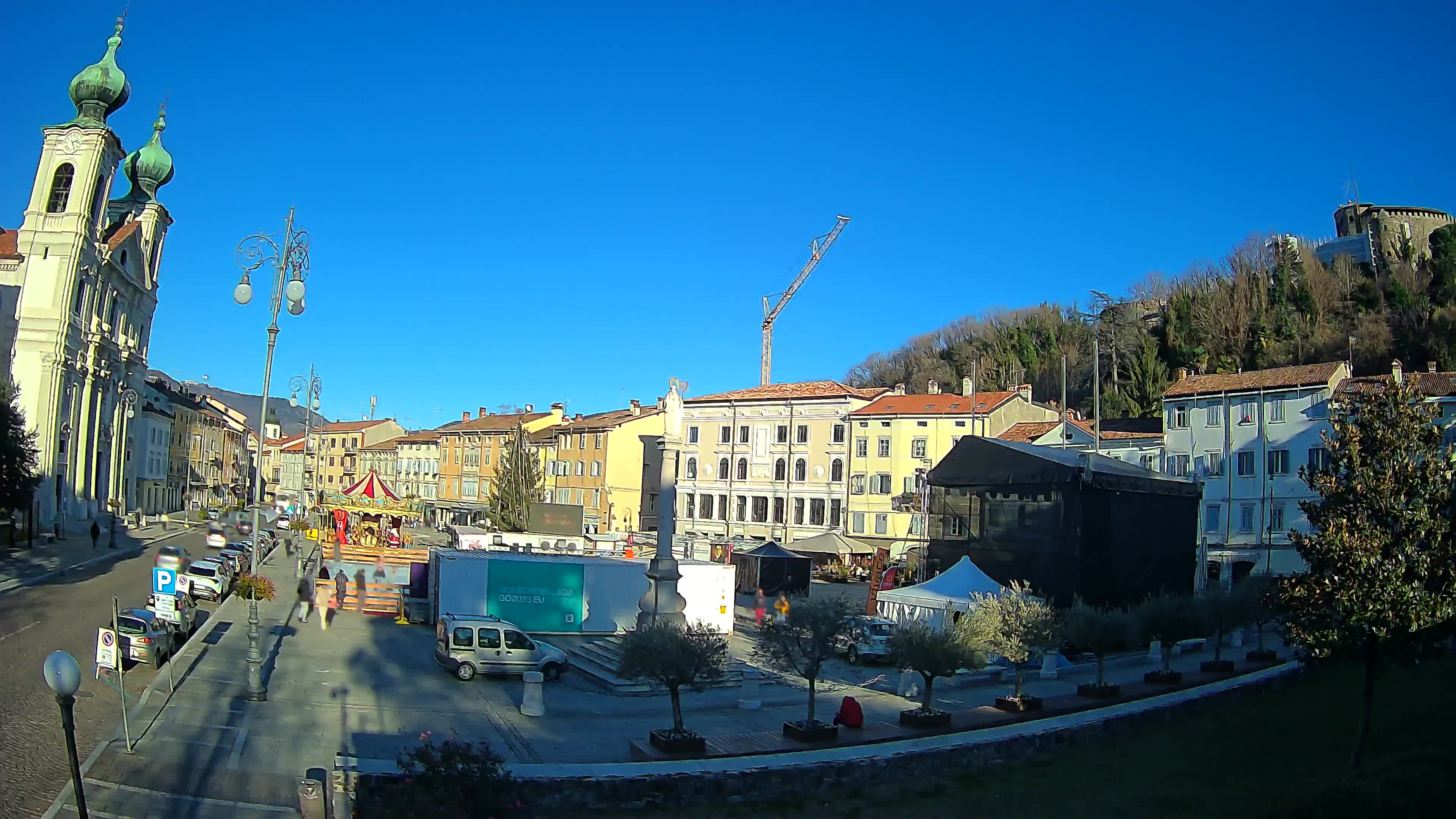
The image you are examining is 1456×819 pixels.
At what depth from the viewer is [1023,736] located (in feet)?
55.4

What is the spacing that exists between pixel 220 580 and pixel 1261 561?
141 ft

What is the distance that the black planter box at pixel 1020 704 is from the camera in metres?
19.3

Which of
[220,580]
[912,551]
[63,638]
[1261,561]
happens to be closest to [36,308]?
[220,580]

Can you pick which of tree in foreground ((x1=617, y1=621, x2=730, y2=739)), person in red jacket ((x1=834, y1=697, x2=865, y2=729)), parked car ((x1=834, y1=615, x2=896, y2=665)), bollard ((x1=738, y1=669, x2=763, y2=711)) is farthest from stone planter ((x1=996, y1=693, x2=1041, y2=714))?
tree in foreground ((x1=617, y1=621, x2=730, y2=739))

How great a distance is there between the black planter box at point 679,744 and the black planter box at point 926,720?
4.18 meters

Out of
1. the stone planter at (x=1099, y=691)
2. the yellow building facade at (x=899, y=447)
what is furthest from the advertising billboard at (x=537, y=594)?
the yellow building facade at (x=899, y=447)

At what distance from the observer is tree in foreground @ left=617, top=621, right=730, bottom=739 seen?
51.6 ft

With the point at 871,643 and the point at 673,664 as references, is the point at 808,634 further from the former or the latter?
the point at 871,643

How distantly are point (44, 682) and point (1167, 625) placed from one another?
2348 centimetres

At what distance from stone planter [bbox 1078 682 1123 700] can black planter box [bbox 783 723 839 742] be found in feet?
24.0

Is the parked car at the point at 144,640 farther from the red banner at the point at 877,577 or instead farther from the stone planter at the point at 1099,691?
the stone planter at the point at 1099,691

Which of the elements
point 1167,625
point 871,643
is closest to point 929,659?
point 1167,625

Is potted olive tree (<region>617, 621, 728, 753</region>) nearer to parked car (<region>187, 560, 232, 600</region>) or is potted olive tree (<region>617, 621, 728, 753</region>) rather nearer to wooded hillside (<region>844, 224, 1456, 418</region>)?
parked car (<region>187, 560, 232, 600</region>)

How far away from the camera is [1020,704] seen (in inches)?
764
